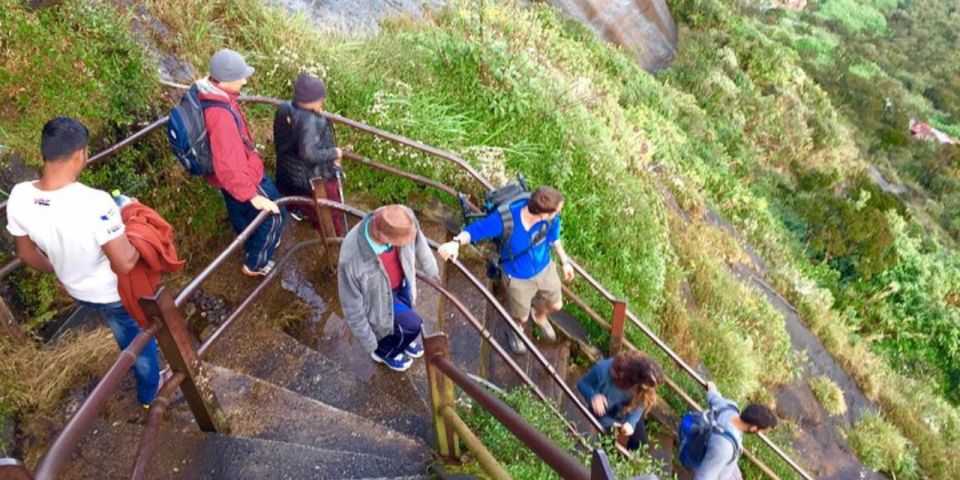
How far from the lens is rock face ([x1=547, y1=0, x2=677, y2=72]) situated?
15.5m

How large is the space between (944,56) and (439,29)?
38.3 metres

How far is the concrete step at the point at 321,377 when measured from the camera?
4230 mm

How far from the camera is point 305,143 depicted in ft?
15.5

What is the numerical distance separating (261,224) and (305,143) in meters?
0.66

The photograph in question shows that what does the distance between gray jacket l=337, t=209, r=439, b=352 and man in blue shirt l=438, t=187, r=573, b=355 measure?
0.65 m

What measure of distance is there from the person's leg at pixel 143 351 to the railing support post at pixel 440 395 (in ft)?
4.78

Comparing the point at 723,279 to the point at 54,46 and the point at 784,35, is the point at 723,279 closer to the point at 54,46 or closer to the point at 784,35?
the point at 54,46

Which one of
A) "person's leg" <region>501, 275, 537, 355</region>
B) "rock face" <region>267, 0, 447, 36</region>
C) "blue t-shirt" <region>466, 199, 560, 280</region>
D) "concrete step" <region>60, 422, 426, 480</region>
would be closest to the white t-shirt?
"concrete step" <region>60, 422, 426, 480</region>

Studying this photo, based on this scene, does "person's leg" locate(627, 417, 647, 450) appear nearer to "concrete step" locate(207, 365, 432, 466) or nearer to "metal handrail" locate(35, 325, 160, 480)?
"concrete step" locate(207, 365, 432, 466)

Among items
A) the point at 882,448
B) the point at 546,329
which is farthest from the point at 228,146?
the point at 882,448

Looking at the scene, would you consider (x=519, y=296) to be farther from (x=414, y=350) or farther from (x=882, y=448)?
(x=882, y=448)

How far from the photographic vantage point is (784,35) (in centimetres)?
2745

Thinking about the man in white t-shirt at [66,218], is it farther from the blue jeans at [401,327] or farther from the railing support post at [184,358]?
the blue jeans at [401,327]

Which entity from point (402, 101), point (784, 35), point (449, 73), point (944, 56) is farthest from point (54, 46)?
point (944, 56)
